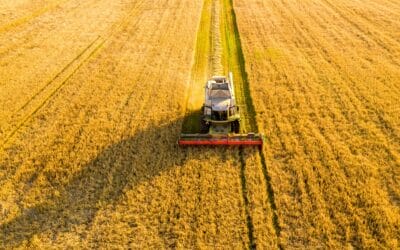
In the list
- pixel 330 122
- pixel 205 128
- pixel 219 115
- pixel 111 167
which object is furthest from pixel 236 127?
pixel 111 167

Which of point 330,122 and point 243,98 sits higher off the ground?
point 243,98

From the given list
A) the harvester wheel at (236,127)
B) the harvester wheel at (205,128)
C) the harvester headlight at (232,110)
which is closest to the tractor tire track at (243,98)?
the harvester wheel at (236,127)

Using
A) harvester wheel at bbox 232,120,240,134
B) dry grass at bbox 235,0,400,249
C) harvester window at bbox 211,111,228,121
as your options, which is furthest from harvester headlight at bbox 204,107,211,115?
dry grass at bbox 235,0,400,249

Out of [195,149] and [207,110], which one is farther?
[207,110]

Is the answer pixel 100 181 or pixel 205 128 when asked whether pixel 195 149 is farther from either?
pixel 100 181

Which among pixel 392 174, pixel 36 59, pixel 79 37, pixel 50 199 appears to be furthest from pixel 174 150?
pixel 79 37

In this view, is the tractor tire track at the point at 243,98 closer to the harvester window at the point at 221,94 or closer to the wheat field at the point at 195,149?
the wheat field at the point at 195,149

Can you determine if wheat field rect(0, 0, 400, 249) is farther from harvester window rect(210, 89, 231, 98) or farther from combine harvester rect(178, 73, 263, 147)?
harvester window rect(210, 89, 231, 98)
